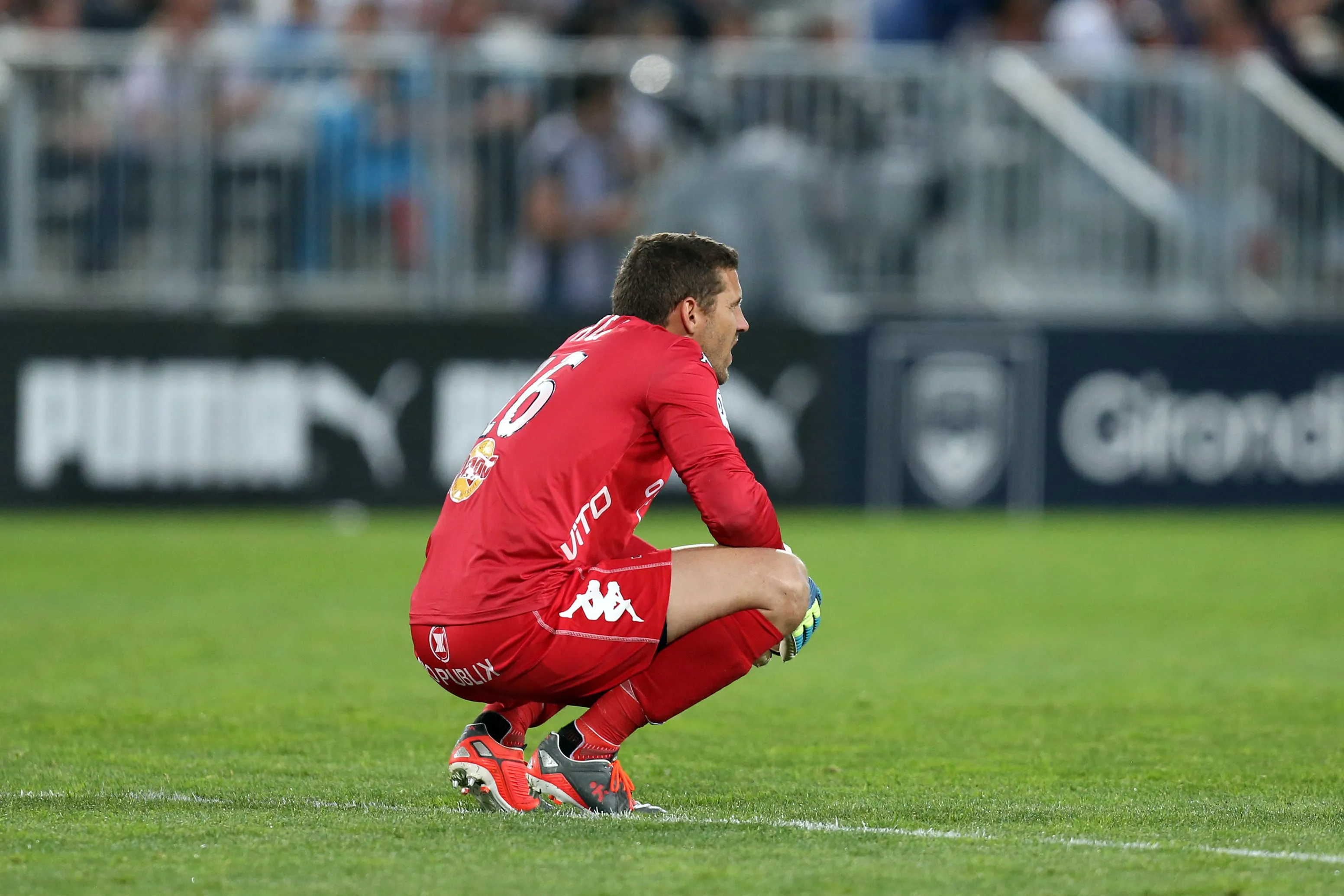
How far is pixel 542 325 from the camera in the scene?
14.1m

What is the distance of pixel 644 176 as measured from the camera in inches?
564

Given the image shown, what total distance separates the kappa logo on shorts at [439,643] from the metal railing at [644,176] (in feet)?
29.3

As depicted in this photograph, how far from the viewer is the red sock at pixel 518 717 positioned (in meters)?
5.57

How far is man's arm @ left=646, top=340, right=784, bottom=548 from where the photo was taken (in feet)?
17.2

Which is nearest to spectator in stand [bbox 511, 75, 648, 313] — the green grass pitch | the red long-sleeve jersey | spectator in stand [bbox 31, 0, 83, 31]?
the green grass pitch

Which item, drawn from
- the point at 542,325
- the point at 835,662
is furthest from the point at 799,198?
the point at 835,662

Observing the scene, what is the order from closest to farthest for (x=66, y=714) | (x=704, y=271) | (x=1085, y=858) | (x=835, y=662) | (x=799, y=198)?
(x=1085, y=858) < (x=704, y=271) < (x=66, y=714) < (x=835, y=662) < (x=799, y=198)

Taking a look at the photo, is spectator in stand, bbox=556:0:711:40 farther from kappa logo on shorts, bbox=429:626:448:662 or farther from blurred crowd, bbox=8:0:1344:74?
kappa logo on shorts, bbox=429:626:448:662

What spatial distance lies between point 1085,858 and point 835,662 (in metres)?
3.96

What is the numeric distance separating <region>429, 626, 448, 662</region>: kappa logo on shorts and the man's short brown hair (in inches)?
39.8

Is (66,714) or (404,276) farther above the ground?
(404,276)

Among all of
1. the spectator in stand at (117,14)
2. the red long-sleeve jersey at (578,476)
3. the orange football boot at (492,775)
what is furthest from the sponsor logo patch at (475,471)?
the spectator in stand at (117,14)

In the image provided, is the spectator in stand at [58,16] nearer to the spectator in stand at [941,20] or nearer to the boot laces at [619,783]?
the spectator in stand at [941,20]

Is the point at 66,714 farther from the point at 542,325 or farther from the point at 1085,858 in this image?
the point at 542,325
